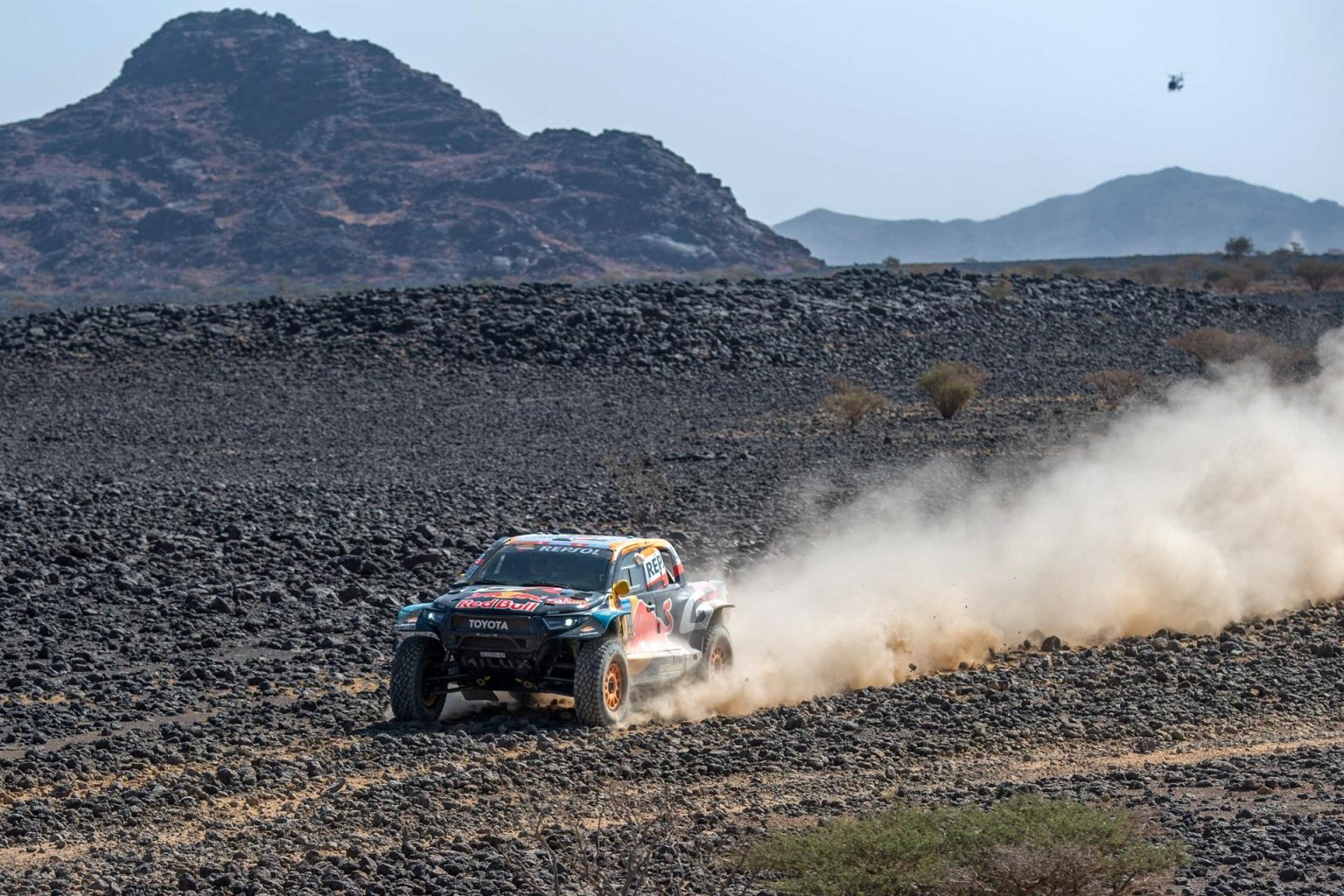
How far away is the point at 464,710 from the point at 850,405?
88.5 ft

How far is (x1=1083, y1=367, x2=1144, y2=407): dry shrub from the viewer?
43.2m

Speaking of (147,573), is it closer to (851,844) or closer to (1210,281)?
(851,844)

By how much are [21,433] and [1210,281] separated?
6542 cm

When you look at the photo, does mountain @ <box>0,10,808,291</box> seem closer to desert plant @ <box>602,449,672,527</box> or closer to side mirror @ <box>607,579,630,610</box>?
desert plant @ <box>602,449,672,527</box>

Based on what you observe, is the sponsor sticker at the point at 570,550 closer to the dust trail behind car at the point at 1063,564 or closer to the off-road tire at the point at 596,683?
the off-road tire at the point at 596,683

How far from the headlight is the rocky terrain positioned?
2.68 feet

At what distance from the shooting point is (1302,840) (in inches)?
369

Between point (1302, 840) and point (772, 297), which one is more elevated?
point (772, 297)

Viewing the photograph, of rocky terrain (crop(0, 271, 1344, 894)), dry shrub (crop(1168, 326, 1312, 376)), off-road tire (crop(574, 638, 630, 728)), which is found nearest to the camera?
rocky terrain (crop(0, 271, 1344, 894))

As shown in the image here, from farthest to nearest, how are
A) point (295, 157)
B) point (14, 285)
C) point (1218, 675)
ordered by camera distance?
point (295, 157)
point (14, 285)
point (1218, 675)

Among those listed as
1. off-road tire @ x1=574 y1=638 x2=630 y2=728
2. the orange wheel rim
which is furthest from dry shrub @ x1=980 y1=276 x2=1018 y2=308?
off-road tire @ x1=574 y1=638 x2=630 y2=728

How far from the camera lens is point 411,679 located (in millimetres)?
12852

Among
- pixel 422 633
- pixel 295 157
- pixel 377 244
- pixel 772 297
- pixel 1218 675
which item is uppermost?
pixel 295 157

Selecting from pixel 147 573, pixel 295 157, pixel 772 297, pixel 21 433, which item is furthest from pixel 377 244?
pixel 147 573
